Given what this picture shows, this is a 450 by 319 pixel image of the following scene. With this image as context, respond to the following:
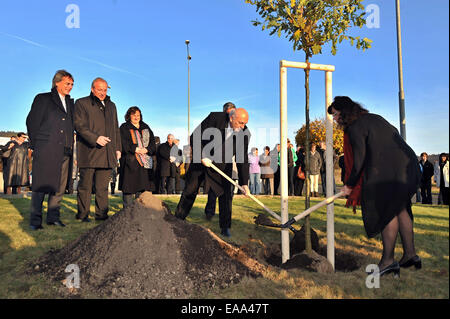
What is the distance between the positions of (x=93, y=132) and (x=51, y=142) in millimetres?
605

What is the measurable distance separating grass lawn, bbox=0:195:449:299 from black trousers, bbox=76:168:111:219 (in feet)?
0.84

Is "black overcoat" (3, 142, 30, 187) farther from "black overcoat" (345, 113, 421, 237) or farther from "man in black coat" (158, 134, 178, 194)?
"black overcoat" (345, 113, 421, 237)

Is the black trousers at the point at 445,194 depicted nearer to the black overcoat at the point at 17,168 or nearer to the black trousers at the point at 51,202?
the black trousers at the point at 51,202

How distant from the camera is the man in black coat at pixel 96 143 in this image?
17.9 feet

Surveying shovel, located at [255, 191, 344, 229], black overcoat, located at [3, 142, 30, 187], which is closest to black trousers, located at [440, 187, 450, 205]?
shovel, located at [255, 191, 344, 229]

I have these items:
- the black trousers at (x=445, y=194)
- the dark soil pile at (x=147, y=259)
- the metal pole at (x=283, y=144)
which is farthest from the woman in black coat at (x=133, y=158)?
the black trousers at (x=445, y=194)

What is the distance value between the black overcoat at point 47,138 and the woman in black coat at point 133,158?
47.6 inches

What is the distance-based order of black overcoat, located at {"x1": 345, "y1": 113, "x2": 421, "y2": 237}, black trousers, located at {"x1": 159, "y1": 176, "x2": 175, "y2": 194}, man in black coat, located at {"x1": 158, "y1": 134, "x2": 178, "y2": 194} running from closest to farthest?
black overcoat, located at {"x1": 345, "y1": 113, "x2": 421, "y2": 237}
man in black coat, located at {"x1": 158, "y1": 134, "x2": 178, "y2": 194}
black trousers, located at {"x1": 159, "y1": 176, "x2": 175, "y2": 194}

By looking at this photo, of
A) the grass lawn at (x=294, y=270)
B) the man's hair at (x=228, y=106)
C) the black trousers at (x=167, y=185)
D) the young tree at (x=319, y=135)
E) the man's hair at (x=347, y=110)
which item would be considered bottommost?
the grass lawn at (x=294, y=270)

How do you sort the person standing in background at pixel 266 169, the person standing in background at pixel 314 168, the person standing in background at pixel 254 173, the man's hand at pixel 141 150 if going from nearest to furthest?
the man's hand at pixel 141 150, the person standing in background at pixel 314 168, the person standing in background at pixel 254 173, the person standing in background at pixel 266 169

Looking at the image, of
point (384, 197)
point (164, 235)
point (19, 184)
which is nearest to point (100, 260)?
point (164, 235)

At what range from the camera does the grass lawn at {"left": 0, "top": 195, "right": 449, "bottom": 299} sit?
2984 millimetres

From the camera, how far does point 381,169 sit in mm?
3301

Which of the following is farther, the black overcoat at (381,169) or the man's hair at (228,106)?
the man's hair at (228,106)
